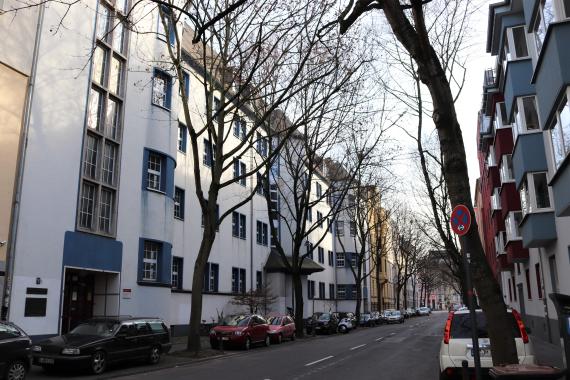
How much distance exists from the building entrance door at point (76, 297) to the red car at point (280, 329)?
8717 millimetres

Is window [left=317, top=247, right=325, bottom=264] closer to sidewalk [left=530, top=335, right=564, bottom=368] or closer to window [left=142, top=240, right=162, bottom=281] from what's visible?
window [left=142, top=240, right=162, bottom=281]

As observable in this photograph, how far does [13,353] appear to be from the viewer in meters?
11.6

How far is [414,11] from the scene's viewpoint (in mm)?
7797

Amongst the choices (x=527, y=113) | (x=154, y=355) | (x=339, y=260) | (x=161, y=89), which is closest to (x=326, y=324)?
(x=161, y=89)

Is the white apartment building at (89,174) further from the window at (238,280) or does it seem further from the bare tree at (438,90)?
the bare tree at (438,90)

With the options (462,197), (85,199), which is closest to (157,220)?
(85,199)

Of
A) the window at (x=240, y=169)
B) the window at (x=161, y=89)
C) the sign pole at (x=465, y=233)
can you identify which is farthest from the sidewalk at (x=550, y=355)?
the window at (x=240, y=169)

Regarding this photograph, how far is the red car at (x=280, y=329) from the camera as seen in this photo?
85.6 ft

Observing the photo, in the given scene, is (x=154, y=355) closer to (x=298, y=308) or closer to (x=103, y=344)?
(x=103, y=344)

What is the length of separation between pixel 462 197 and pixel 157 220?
692 inches

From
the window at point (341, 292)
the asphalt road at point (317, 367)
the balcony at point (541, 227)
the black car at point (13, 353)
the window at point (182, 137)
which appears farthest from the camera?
the window at point (341, 292)

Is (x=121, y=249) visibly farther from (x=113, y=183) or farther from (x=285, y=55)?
(x=285, y=55)

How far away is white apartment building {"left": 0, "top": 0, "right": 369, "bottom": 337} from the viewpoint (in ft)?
55.6

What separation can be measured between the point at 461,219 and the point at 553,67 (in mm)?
7160
